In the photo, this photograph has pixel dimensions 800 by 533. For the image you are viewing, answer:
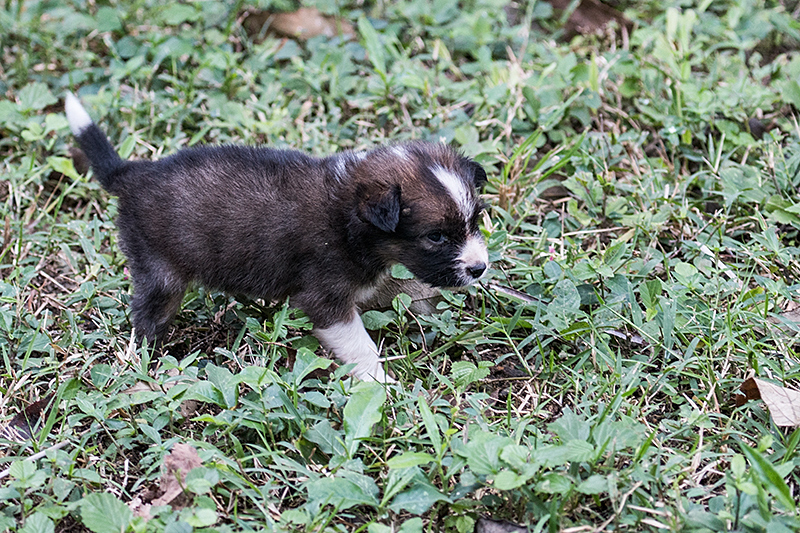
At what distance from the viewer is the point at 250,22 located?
7020 millimetres

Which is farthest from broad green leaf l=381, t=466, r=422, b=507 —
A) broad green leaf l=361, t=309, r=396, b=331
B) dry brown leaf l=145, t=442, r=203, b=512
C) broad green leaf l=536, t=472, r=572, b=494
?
broad green leaf l=361, t=309, r=396, b=331

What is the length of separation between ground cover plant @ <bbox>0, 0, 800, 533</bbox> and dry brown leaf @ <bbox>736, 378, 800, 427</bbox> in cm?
2

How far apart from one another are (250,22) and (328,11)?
662 millimetres

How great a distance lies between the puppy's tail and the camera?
451cm

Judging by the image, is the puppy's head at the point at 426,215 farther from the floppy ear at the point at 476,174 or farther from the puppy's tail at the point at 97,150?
the puppy's tail at the point at 97,150

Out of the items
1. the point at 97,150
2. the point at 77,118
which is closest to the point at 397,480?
the point at 97,150

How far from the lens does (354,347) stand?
407 centimetres

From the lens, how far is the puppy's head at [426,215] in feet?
12.8

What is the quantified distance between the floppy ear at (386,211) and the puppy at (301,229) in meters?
0.08

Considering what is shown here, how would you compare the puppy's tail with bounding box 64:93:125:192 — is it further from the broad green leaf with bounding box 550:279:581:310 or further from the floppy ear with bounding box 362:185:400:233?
the broad green leaf with bounding box 550:279:581:310

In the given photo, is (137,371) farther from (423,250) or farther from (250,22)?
(250,22)

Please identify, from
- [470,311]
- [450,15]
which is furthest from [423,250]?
[450,15]

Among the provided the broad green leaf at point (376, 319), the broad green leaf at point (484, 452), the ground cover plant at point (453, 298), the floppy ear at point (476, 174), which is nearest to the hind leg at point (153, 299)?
the ground cover plant at point (453, 298)

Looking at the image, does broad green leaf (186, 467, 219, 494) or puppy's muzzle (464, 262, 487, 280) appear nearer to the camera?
broad green leaf (186, 467, 219, 494)
